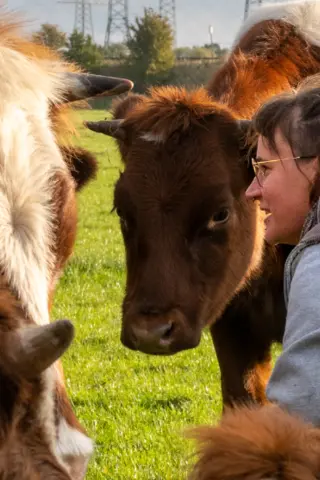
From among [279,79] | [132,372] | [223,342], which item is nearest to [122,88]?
[279,79]

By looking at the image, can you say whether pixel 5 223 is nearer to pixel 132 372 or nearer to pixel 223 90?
pixel 223 90

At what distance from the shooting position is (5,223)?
8.61 feet

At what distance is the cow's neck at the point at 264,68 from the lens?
4672mm

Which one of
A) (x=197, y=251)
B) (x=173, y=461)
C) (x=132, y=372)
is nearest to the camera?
(x=197, y=251)

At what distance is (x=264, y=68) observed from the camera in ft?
15.8

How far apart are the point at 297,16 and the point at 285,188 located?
9.86ft

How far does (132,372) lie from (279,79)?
276 cm

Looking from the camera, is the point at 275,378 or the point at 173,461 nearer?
the point at 275,378

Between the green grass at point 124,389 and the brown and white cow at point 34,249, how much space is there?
0.65m

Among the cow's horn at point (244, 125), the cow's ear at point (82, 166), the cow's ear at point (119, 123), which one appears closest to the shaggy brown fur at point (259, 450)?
the cow's ear at point (82, 166)

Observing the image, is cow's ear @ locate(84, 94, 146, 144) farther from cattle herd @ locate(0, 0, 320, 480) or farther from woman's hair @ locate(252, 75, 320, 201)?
woman's hair @ locate(252, 75, 320, 201)

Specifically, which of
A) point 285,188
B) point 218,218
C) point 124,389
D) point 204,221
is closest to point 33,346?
point 285,188

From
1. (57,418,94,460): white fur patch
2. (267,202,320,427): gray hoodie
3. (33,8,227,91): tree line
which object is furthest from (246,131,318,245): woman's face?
(33,8,227,91): tree line

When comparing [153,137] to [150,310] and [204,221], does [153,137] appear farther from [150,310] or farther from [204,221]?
[150,310]
